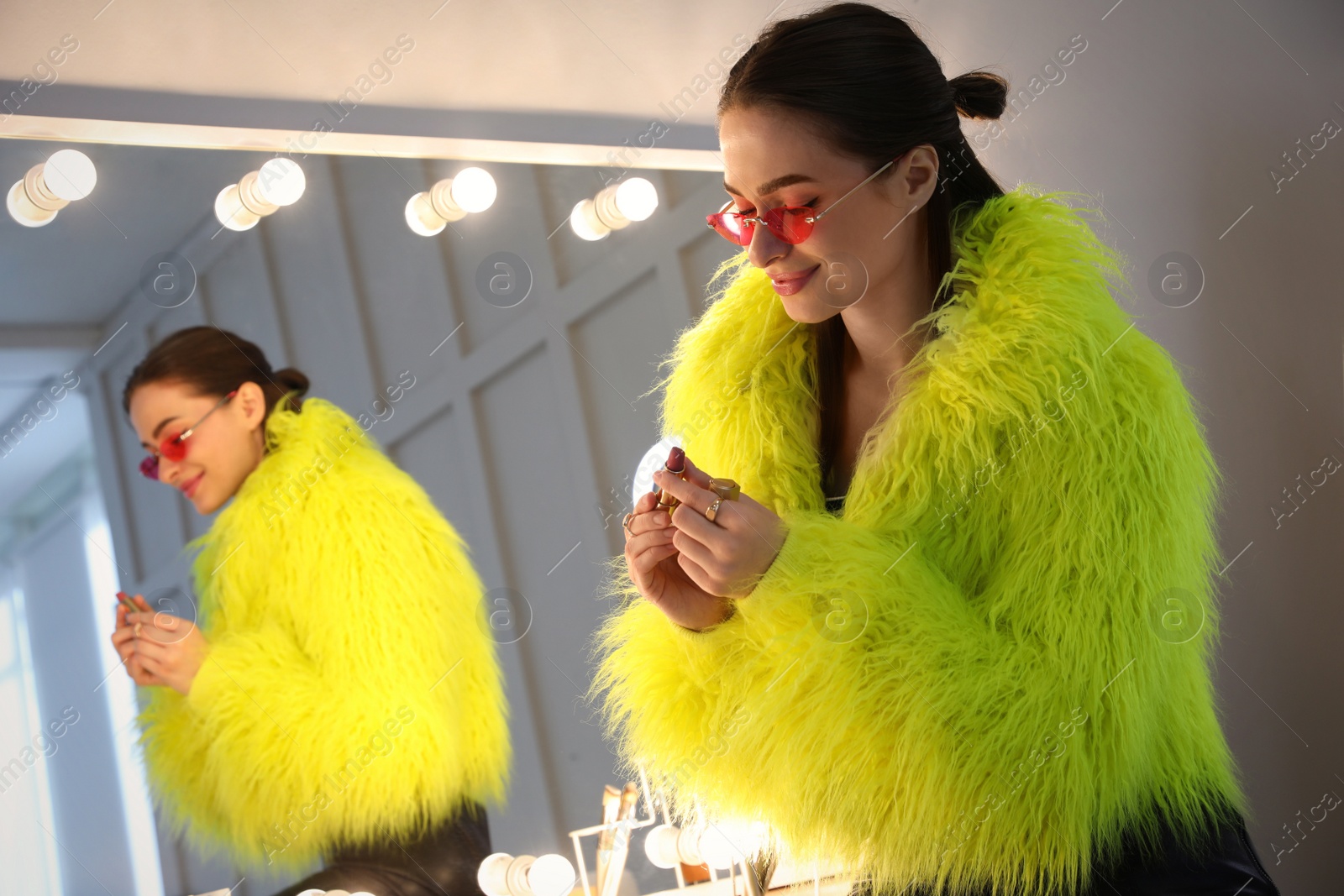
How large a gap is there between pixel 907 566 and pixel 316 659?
2.30ft

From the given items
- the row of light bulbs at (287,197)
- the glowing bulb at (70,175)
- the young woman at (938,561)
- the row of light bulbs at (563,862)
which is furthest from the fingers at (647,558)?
the glowing bulb at (70,175)

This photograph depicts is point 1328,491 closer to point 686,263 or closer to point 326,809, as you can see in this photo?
point 686,263

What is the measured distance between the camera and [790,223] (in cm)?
90

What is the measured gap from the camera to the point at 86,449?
1108mm

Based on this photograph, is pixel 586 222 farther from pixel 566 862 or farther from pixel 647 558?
pixel 566 862

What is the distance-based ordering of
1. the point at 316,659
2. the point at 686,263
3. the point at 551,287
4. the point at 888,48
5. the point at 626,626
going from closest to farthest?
the point at 888,48
the point at 626,626
the point at 316,659
the point at 551,287
the point at 686,263

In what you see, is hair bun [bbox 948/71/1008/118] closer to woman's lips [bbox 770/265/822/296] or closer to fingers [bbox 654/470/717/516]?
woman's lips [bbox 770/265/822/296]

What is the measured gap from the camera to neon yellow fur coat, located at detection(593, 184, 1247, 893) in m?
0.81

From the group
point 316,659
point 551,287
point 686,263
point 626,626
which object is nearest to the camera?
point 626,626

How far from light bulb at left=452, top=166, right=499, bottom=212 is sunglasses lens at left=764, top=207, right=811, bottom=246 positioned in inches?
22.8

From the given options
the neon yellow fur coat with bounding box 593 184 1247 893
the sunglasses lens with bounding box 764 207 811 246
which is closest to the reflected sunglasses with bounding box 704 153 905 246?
the sunglasses lens with bounding box 764 207 811 246

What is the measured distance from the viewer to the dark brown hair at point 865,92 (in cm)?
90

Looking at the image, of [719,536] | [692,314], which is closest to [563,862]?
[719,536]

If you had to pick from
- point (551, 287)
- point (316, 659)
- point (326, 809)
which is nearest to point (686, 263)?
point (551, 287)
